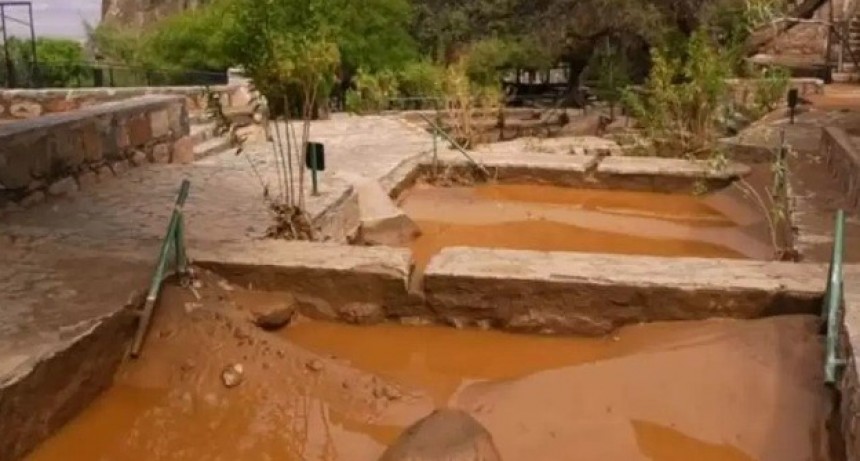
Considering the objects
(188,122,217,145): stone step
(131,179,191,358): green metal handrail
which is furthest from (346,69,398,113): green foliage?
(131,179,191,358): green metal handrail

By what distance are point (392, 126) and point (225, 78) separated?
409cm

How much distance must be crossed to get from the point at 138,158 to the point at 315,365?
3833mm

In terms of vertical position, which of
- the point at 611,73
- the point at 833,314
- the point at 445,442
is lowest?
the point at 445,442

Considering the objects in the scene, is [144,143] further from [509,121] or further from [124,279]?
[509,121]

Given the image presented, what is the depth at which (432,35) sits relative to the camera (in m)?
18.2

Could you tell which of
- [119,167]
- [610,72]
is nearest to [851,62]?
[610,72]

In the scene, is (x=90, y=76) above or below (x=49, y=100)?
above

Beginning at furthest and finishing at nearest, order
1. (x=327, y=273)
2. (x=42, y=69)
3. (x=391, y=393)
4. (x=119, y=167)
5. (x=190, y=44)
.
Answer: (x=190, y=44), (x=42, y=69), (x=119, y=167), (x=327, y=273), (x=391, y=393)

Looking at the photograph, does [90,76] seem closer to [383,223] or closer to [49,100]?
[49,100]

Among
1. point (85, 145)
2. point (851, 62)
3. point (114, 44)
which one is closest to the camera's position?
point (85, 145)

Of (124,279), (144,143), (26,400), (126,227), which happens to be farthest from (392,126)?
(26,400)

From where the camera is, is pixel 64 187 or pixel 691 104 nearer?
pixel 64 187

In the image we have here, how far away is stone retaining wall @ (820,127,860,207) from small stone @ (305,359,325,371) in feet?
11.4

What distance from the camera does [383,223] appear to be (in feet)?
21.1
